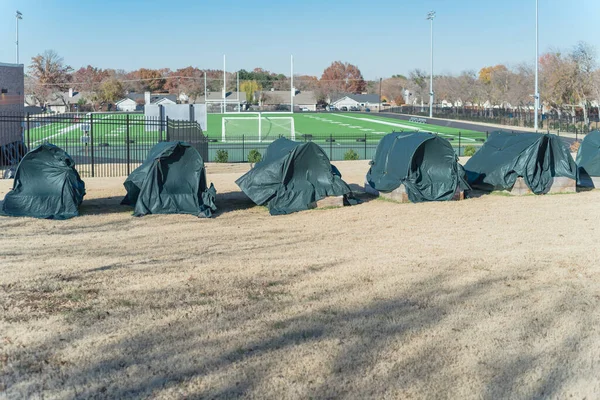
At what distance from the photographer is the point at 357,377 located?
638 cm

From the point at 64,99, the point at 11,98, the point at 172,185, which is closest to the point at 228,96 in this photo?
the point at 64,99

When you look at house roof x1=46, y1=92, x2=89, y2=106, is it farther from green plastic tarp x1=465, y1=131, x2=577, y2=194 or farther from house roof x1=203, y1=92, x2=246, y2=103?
green plastic tarp x1=465, y1=131, x2=577, y2=194

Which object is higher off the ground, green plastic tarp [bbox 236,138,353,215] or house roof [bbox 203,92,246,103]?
house roof [bbox 203,92,246,103]

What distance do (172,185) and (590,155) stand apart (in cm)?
1465

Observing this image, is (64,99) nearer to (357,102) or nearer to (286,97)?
(286,97)

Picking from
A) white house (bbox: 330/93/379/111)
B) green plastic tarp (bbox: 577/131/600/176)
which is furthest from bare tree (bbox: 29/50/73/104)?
green plastic tarp (bbox: 577/131/600/176)

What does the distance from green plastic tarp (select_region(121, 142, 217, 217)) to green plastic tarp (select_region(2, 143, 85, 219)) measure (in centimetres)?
139

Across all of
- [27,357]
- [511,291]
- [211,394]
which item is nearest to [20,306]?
[27,357]

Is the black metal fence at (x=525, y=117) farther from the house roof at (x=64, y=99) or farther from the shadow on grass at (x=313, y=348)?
the house roof at (x=64, y=99)

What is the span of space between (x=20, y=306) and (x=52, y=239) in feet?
19.8

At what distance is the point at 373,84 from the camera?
19850cm

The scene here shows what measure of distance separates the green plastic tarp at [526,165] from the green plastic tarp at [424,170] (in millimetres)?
1369

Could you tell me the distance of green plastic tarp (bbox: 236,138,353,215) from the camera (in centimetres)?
1859

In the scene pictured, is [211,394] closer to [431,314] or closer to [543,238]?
[431,314]
